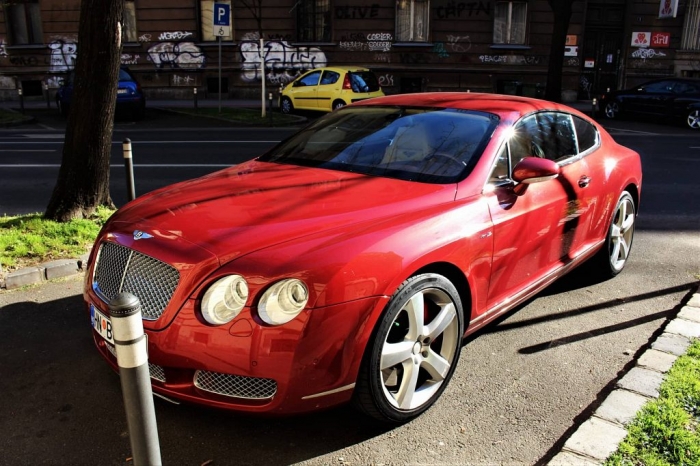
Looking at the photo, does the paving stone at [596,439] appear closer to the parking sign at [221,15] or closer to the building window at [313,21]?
the parking sign at [221,15]

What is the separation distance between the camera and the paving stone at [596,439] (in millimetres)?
2787

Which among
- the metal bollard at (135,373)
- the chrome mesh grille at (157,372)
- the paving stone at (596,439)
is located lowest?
the paving stone at (596,439)

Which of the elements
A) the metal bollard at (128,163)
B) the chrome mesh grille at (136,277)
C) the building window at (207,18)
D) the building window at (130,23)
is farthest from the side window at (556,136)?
the building window at (130,23)

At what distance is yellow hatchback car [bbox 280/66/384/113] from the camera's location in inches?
694

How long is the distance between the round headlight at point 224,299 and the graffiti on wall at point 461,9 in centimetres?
2385

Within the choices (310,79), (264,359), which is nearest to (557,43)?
(310,79)

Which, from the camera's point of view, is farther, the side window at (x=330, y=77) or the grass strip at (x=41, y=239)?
the side window at (x=330, y=77)

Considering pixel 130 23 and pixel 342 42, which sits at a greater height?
pixel 130 23

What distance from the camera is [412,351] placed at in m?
2.98

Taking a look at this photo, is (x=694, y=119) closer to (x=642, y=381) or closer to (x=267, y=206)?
(x=642, y=381)

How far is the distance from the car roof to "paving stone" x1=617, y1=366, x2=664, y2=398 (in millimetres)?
1737

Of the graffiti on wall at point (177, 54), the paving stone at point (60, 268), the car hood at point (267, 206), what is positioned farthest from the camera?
the graffiti on wall at point (177, 54)

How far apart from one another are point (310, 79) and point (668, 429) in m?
17.1

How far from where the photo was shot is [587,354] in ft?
12.5
